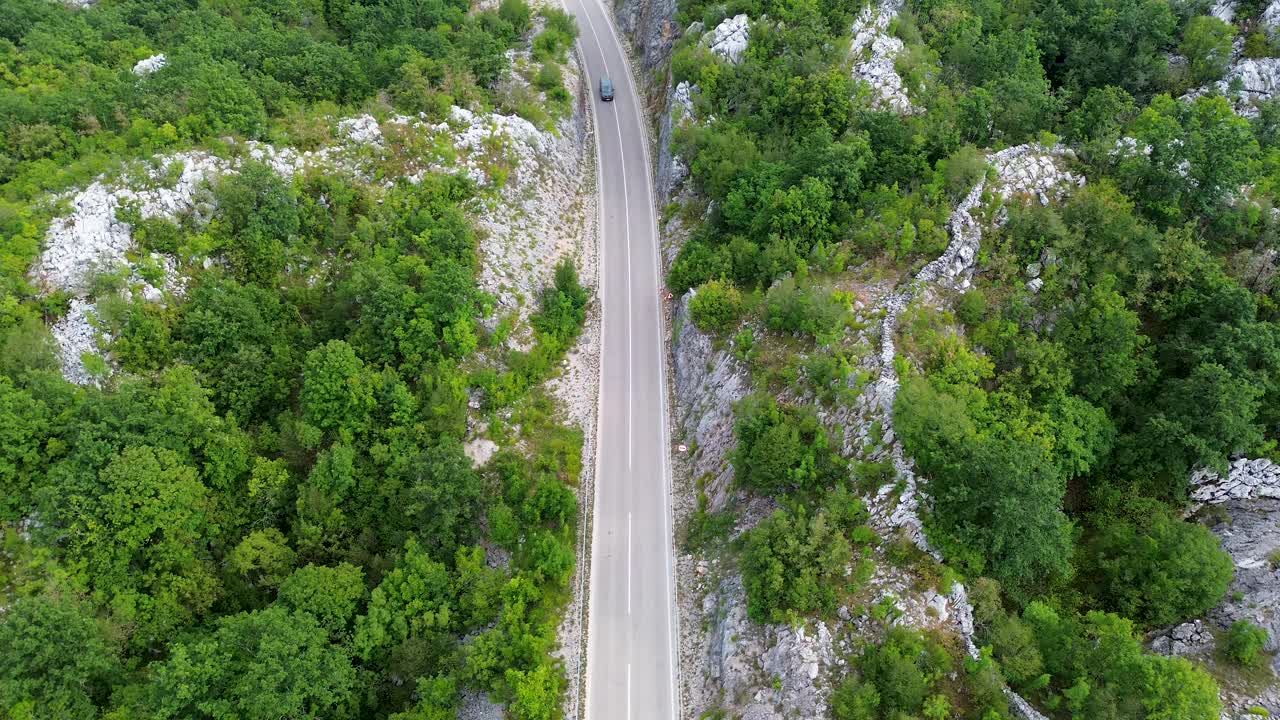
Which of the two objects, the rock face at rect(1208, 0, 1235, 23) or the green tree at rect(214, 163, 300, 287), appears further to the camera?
the rock face at rect(1208, 0, 1235, 23)

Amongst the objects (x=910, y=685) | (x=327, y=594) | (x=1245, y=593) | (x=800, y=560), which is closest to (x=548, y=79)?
(x=327, y=594)

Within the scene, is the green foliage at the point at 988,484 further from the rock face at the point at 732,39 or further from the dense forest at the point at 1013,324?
the rock face at the point at 732,39

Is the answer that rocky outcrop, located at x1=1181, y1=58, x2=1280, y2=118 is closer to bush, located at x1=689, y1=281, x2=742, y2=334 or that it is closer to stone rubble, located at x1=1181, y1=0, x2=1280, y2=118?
stone rubble, located at x1=1181, y1=0, x2=1280, y2=118

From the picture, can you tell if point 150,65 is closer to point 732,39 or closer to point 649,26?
point 649,26

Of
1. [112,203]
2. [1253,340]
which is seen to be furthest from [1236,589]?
[112,203]

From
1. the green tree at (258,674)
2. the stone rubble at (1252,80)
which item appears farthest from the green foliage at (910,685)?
the stone rubble at (1252,80)

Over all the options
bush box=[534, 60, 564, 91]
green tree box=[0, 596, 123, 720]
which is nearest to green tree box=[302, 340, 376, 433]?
green tree box=[0, 596, 123, 720]
